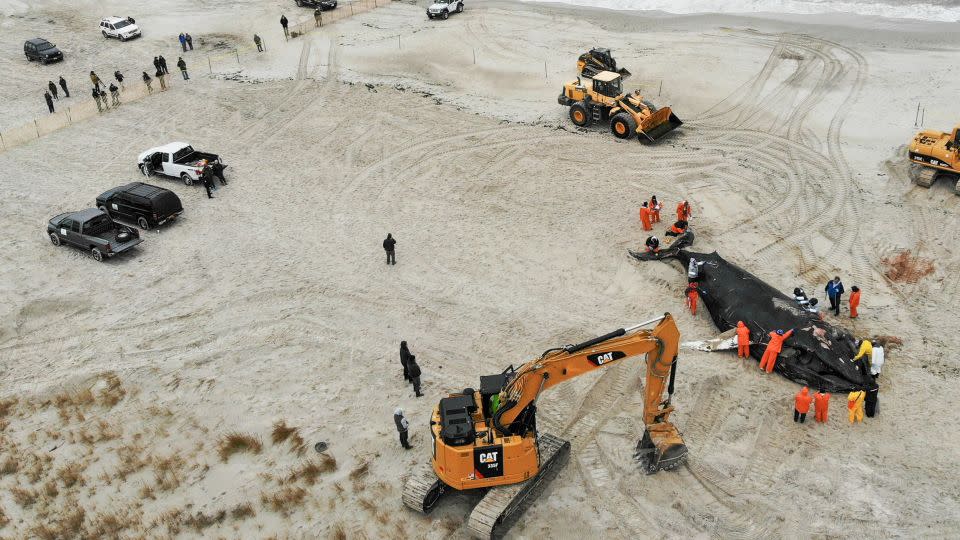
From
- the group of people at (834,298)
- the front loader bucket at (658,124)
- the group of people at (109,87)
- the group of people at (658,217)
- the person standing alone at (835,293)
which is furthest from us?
the group of people at (109,87)

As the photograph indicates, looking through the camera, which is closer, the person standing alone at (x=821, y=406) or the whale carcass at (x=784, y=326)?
the person standing alone at (x=821, y=406)

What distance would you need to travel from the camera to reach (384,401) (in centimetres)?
1738

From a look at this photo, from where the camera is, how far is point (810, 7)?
41.7 metres

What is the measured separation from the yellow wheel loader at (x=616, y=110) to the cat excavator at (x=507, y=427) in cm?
1618

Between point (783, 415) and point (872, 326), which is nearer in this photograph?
point (783, 415)

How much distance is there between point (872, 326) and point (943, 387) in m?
2.54

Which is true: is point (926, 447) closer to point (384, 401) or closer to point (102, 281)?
point (384, 401)

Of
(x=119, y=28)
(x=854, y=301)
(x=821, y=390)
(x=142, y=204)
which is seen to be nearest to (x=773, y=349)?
(x=821, y=390)

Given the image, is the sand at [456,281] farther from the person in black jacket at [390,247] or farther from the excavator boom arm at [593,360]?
the excavator boom arm at [593,360]

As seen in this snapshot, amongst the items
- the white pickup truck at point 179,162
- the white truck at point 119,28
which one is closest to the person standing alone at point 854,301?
the white pickup truck at point 179,162

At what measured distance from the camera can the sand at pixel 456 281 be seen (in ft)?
48.6

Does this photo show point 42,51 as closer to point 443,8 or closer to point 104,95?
point 104,95

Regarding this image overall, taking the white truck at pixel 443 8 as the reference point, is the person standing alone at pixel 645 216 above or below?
below

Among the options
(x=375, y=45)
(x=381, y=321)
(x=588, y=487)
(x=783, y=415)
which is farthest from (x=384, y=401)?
(x=375, y=45)
